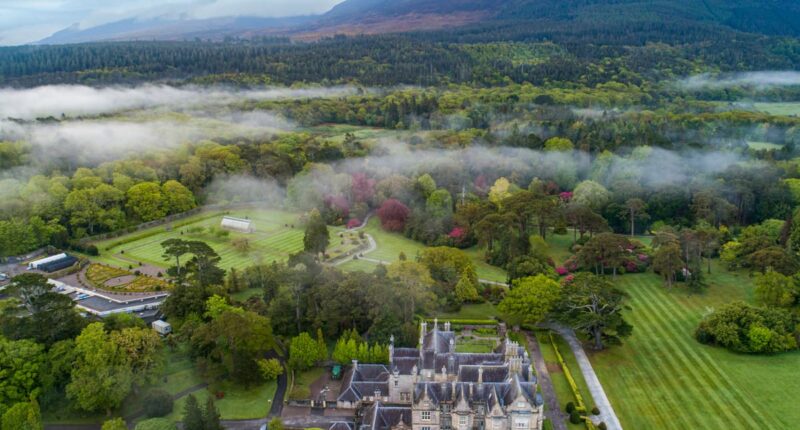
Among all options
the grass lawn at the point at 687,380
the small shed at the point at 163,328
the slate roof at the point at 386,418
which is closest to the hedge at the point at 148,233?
the small shed at the point at 163,328

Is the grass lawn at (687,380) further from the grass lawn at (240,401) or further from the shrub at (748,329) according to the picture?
the grass lawn at (240,401)

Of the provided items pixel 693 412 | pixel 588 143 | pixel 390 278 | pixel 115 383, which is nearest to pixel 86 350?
pixel 115 383

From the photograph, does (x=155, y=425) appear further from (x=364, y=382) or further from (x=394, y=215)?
(x=394, y=215)

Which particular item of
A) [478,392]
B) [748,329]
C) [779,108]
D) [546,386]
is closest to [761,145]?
[779,108]

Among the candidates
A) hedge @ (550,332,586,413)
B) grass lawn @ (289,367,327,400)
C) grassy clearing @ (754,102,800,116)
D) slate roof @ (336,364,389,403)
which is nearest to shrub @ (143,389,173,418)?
grass lawn @ (289,367,327,400)

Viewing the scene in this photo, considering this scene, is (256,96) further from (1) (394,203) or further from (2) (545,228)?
(2) (545,228)

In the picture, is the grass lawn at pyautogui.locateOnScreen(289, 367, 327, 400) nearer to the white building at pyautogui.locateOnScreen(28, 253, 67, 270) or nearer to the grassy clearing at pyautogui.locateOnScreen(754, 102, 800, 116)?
the white building at pyautogui.locateOnScreen(28, 253, 67, 270)
